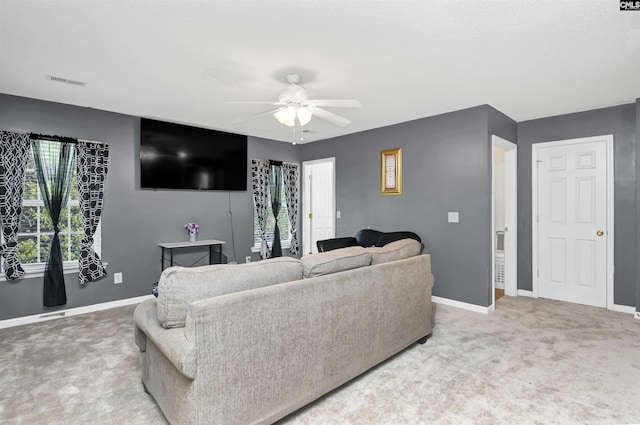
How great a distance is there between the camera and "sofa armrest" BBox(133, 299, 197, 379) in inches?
59.1

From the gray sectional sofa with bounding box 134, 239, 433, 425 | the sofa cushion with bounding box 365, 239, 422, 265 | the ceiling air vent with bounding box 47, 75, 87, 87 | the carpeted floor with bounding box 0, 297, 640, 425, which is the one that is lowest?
the carpeted floor with bounding box 0, 297, 640, 425

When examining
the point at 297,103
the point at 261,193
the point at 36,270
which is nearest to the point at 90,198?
the point at 36,270

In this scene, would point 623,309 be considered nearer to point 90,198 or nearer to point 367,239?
point 367,239

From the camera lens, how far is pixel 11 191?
138 inches

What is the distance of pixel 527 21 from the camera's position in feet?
7.03

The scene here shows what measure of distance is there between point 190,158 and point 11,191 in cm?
200

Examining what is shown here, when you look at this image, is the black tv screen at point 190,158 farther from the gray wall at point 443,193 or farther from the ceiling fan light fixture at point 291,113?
the ceiling fan light fixture at point 291,113

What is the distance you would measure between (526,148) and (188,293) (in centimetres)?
479

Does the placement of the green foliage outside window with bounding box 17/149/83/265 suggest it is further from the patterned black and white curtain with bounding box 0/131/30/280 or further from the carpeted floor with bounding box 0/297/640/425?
the carpeted floor with bounding box 0/297/640/425

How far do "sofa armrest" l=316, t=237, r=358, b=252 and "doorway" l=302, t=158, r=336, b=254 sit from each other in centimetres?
126

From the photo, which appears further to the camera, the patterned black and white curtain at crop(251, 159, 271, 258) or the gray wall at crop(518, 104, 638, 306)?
the patterned black and white curtain at crop(251, 159, 271, 258)

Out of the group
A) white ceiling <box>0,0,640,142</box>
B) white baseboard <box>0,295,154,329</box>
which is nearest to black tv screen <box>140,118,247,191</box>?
white ceiling <box>0,0,640,142</box>

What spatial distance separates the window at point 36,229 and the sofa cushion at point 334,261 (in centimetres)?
333

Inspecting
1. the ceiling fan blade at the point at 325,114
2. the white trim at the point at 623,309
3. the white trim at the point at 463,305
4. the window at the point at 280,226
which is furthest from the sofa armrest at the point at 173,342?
the white trim at the point at 623,309
